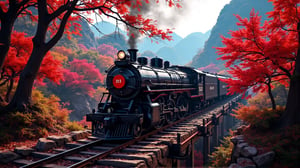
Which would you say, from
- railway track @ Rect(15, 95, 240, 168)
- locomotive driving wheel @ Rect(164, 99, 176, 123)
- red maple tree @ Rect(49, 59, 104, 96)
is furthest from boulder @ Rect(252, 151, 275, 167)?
red maple tree @ Rect(49, 59, 104, 96)

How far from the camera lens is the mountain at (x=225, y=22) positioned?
7681 centimetres

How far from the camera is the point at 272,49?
6.89 meters

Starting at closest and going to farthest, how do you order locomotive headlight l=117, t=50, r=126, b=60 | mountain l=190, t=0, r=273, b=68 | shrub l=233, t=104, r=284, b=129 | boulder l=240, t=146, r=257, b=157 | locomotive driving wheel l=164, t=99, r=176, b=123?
1. boulder l=240, t=146, r=257, b=157
2. shrub l=233, t=104, r=284, b=129
3. locomotive headlight l=117, t=50, r=126, b=60
4. locomotive driving wheel l=164, t=99, r=176, b=123
5. mountain l=190, t=0, r=273, b=68

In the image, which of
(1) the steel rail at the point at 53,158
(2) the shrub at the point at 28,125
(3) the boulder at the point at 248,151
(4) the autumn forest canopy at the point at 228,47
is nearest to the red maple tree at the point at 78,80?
(4) the autumn forest canopy at the point at 228,47

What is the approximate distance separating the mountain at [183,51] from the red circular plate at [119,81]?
143675 mm

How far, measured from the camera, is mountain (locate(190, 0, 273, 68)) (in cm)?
7681

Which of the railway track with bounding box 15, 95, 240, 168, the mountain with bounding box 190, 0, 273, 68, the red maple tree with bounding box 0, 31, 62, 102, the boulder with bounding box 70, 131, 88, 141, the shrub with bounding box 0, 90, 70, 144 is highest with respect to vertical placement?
the mountain with bounding box 190, 0, 273, 68

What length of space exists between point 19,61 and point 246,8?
9087cm

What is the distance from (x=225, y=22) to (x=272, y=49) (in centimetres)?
8805

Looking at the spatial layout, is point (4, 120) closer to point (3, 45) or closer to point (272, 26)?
point (3, 45)

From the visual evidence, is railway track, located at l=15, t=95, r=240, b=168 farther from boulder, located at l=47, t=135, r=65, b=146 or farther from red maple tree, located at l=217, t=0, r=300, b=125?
red maple tree, located at l=217, t=0, r=300, b=125

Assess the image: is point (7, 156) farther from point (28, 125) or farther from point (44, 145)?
point (28, 125)

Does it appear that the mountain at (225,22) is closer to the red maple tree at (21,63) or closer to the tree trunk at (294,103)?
the tree trunk at (294,103)

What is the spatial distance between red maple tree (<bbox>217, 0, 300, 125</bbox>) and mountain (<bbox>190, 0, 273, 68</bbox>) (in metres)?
67.4
